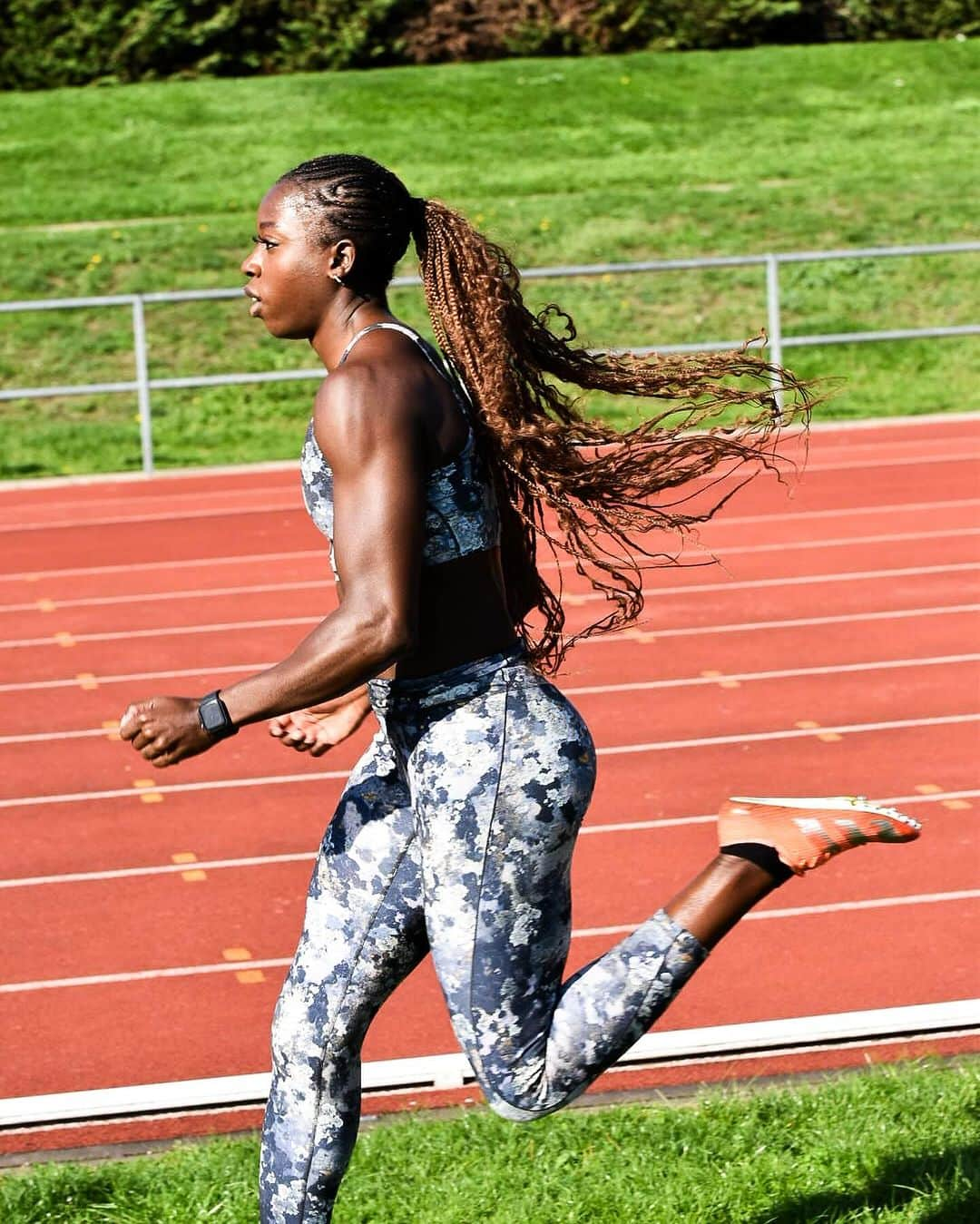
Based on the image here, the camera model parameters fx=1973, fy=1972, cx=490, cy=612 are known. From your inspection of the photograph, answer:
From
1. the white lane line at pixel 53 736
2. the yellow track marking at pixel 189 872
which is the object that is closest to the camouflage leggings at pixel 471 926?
the yellow track marking at pixel 189 872

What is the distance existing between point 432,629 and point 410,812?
0.33 meters

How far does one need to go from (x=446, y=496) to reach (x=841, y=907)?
289cm

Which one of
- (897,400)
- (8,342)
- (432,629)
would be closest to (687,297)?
(897,400)

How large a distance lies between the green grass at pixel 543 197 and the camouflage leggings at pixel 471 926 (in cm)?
→ 1157

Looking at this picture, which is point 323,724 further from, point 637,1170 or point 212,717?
point 637,1170

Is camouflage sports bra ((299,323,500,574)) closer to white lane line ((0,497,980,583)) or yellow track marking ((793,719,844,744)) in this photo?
yellow track marking ((793,719,844,744))

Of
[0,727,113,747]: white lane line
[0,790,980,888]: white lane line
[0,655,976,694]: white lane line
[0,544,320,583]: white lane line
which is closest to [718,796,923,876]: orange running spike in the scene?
[0,790,980,888]: white lane line

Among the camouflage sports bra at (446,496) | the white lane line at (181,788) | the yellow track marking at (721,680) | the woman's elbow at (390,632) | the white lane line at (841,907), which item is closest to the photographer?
the woman's elbow at (390,632)

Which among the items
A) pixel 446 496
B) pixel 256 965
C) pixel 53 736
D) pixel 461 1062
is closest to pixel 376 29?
pixel 53 736

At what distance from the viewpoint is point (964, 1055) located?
14.0ft

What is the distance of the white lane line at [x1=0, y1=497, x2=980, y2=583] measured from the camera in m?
10.6

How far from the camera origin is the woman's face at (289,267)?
9.88 ft

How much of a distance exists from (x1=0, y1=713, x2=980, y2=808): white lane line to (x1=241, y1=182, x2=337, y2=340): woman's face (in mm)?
3948

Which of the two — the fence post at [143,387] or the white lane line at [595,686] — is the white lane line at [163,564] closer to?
the white lane line at [595,686]
